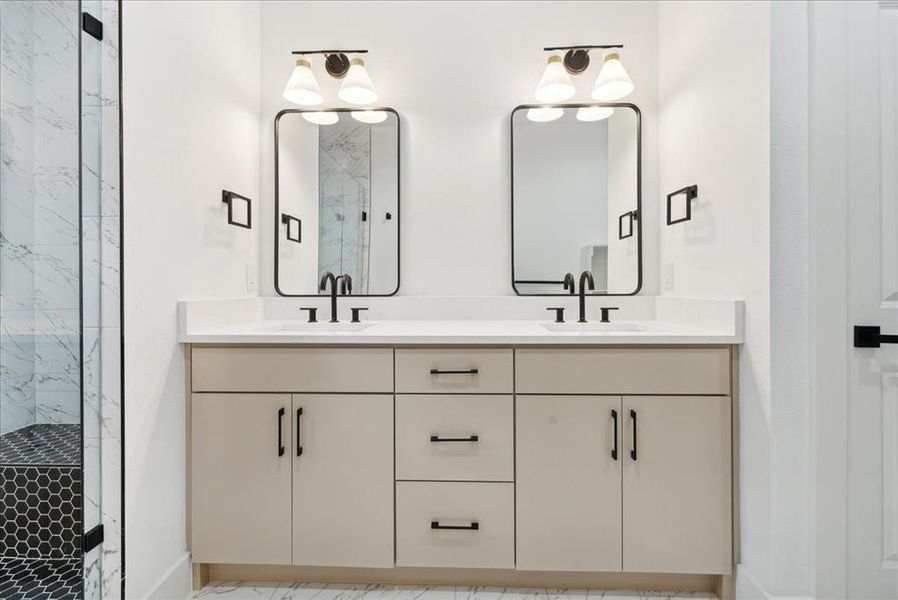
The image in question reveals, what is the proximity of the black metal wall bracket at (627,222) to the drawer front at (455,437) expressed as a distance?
1.03 metres

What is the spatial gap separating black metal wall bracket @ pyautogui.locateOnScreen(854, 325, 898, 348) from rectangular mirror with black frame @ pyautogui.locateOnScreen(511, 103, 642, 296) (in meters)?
0.86

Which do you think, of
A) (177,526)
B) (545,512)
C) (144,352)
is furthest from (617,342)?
(177,526)

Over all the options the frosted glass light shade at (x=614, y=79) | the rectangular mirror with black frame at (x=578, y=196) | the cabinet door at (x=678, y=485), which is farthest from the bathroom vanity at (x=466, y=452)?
the frosted glass light shade at (x=614, y=79)

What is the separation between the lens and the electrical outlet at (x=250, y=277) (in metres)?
2.05

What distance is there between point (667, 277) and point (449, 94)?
4.26ft

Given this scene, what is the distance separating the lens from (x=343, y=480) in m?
1.54

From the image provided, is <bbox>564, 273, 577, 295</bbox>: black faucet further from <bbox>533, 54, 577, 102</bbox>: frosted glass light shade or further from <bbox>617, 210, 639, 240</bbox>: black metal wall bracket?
<bbox>533, 54, 577, 102</bbox>: frosted glass light shade

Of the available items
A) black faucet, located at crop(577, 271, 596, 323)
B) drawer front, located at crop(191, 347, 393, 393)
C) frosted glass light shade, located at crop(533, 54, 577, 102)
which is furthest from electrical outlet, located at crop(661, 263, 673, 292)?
drawer front, located at crop(191, 347, 393, 393)

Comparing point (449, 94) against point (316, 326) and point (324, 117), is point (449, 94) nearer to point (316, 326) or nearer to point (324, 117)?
point (324, 117)

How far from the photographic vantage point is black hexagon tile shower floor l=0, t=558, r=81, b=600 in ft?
4.67

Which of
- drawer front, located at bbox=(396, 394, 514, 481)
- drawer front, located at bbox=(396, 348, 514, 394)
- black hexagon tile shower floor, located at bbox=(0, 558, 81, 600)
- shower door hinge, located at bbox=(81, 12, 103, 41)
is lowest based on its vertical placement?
black hexagon tile shower floor, located at bbox=(0, 558, 81, 600)

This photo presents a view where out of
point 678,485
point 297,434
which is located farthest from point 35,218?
point 678,485

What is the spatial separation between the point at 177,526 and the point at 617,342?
1.58 metres

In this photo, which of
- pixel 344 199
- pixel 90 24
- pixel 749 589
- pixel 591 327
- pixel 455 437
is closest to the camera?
pixel 90 24
